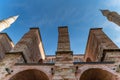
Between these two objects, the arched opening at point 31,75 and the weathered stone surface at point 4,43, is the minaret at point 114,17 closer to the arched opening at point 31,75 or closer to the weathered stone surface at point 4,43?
the arched opening at point 31,75

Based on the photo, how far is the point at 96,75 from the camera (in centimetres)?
994

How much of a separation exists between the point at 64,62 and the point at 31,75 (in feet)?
7.30

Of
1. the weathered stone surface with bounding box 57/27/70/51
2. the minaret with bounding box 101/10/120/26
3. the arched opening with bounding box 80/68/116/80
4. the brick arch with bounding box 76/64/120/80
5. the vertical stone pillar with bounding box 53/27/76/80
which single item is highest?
the minaret with bounding box 101/10/120/26

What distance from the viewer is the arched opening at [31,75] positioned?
9656mm

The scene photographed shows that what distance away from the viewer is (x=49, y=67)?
973 centimetres

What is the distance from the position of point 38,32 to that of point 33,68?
6569mm

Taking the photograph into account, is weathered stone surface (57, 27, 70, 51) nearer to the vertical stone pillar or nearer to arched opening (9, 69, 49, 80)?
the vertical stone pillar

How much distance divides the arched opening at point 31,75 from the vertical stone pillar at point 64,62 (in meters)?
1.20

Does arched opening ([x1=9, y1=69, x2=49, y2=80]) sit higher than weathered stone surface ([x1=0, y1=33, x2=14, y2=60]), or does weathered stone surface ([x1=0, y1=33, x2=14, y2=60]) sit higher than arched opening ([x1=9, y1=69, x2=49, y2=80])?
weathered stone surface ([x1=0, y1=33, x2=14, y2=60])

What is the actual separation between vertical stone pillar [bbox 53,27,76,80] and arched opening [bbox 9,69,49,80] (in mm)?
1198

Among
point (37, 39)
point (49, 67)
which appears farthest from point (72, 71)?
point (37, 39)

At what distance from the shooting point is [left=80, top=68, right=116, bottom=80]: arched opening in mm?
9422

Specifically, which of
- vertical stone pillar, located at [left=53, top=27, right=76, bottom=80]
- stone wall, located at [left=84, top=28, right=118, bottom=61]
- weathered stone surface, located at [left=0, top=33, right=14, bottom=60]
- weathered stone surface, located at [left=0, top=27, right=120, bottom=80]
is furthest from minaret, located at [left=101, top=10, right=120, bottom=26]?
weathered stone surface, located at [left=0, top=33, right=14, bottom=60]

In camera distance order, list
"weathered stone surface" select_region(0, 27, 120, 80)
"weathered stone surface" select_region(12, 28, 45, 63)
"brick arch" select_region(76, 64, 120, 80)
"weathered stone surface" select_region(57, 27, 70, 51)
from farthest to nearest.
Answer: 1. "weathered stone surface" select_region(12, 28, 45, 63)
2. "weathered stone surface" select_region(57, 27, 70, 51)
3. "brick arch" select_region(76, 64, 120, 80)
4. "weathered stone surface" select_region(0, 27, 120, 80)
